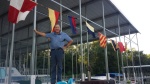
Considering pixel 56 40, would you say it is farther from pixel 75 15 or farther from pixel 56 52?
pixel 75 15

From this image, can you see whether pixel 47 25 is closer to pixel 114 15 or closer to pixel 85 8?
pixel 85 8

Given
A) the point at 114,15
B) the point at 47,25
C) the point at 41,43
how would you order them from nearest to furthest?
the point at 114,15, the point at 47,25, the point at 41,43

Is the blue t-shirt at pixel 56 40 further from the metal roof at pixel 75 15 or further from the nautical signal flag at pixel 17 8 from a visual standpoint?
the metal roof at pixel 75 15

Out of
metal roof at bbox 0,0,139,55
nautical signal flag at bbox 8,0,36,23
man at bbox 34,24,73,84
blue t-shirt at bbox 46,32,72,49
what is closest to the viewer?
nautical signal flag at bbox 8,0,36,23

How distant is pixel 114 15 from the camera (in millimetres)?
9961

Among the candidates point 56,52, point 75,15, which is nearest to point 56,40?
point 56,52

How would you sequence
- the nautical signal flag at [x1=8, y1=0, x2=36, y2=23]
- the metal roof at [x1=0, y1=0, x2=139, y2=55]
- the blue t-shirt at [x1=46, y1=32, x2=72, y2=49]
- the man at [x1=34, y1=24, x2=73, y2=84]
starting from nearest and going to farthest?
the nautical signal flag at [x1=8, y1=0, x2=36, y2=23], the man at [x1=34, y1=24, x2=73, y2=84], the blue t-shirt at [x1=46, y1=32, x2=72, y2=49], the metal roof at [x1=0, y1=0, x2=139, y2=55]

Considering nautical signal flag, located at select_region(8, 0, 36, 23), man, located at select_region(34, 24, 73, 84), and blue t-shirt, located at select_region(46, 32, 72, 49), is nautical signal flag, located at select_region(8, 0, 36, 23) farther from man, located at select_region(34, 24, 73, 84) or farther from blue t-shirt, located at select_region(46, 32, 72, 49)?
blue t-shirt, located at select_region(46, 32, 72, 49)

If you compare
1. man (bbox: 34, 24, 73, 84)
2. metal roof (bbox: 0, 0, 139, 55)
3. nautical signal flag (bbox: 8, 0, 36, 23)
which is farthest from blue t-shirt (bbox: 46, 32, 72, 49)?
metal roof (bbox: 0, 0, 139, 55)

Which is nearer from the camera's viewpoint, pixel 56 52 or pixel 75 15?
pixel 56 52

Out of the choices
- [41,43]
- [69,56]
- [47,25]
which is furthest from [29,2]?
[69,56]

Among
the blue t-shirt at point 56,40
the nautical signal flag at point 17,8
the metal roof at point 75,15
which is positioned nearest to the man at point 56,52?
the blue t-shirt at point 56,40

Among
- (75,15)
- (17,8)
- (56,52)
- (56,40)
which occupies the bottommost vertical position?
(56,52)

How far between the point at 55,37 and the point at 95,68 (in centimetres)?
2388
